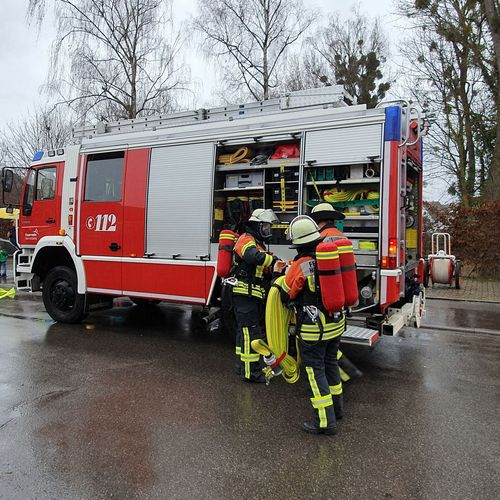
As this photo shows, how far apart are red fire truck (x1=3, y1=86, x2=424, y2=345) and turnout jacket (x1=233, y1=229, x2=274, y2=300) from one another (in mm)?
840

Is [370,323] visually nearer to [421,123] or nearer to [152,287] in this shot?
[421,123]

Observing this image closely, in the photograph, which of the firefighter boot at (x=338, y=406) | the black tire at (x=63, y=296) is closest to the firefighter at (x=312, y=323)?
the firefighter boot at (x=338, y=406)

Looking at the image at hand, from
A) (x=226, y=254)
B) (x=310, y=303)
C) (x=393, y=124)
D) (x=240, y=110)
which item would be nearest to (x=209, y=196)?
(x=226, y=254)

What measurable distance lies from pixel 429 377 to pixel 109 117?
16527mm

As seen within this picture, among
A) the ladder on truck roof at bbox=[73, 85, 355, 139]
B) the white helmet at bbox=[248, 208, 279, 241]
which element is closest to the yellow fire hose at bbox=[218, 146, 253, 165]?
the ladder on truck roof at bbox=[73, 85, 355, 139]

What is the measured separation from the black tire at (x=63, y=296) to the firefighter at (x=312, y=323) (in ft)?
14.9

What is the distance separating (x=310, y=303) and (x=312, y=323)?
0.51 feet

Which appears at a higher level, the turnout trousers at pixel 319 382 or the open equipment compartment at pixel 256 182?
the open equipment compartment at pixel 256 182

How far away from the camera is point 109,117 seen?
1816cm

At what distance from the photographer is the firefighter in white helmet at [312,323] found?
11.6 feet

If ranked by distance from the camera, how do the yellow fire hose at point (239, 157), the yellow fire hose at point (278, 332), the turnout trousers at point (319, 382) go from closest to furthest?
the turnout trousers at point (319, 382) < the yellow fire hose at point (278, 332) < the yellow fire hose at point (239, 157)

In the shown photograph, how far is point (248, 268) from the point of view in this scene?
4703mm

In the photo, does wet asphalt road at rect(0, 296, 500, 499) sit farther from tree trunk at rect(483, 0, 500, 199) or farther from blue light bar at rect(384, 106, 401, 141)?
tree trunk at rect(483, 0, 500, 199)

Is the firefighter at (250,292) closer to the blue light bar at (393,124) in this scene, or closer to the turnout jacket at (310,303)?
the turnout jacket at (310,303)
